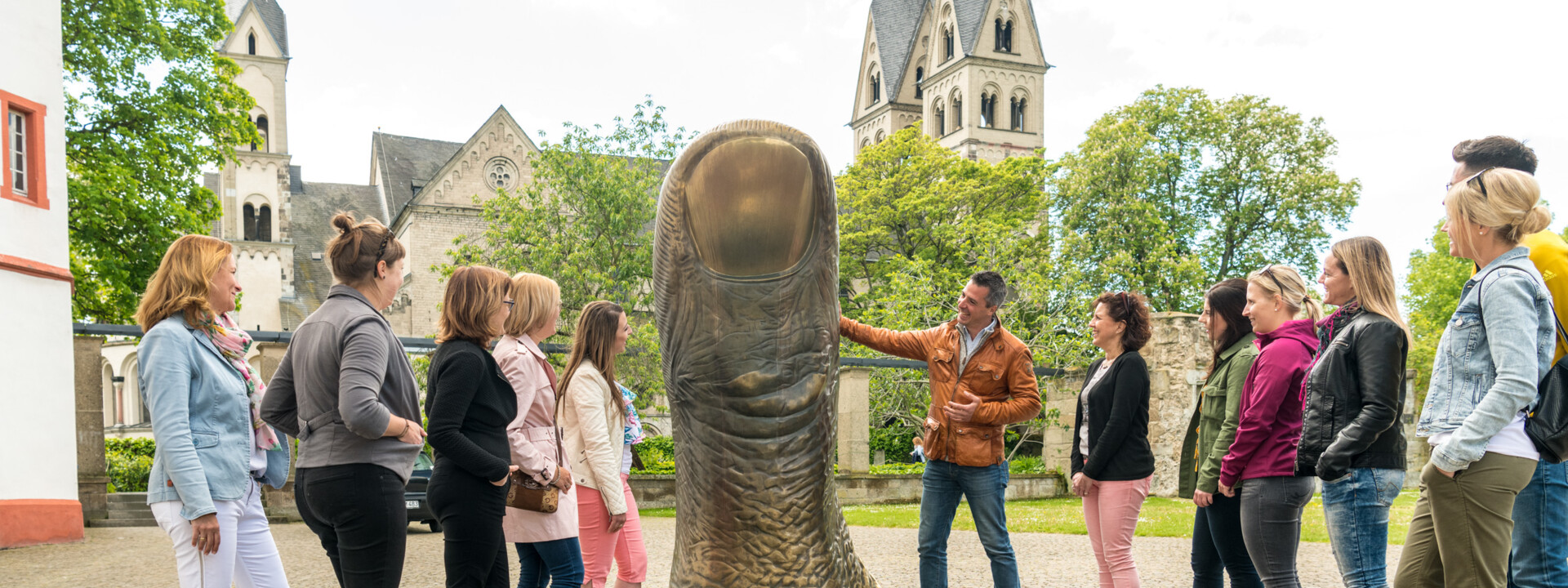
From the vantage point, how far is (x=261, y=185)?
4328cm

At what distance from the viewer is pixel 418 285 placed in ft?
129

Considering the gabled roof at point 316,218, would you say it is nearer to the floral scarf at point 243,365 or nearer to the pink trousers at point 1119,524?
the floral scarf at point 243,365

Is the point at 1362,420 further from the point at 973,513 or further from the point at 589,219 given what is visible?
the point at 589,219

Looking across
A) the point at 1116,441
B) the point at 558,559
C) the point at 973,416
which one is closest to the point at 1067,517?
the point at 1116,441

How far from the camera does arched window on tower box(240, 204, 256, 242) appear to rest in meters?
43.4

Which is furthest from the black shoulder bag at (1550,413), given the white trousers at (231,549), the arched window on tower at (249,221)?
the arched window on tower at (249,221)

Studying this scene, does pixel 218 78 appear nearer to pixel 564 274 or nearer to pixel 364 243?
pixel 564 274

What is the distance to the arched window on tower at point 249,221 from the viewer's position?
43.4m

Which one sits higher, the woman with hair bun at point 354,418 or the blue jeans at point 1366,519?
the woman with hair bun at point 354,418

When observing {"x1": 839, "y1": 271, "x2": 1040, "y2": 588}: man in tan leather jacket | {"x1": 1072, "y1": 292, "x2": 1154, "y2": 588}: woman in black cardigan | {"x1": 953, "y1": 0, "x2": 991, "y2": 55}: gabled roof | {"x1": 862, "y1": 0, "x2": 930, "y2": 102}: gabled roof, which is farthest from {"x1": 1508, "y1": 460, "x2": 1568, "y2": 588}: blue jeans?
{"x1": 862, "y1": 0, "x2": 930, "y2": 102}: gabled roof

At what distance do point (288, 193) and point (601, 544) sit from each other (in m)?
45.9

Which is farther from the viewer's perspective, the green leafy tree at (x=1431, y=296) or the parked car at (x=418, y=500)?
the green leafy tree at (x=1431, y=296)

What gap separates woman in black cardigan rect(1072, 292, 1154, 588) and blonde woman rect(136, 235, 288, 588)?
332 cm

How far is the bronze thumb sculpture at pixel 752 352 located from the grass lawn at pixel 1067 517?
8011 millimetres
